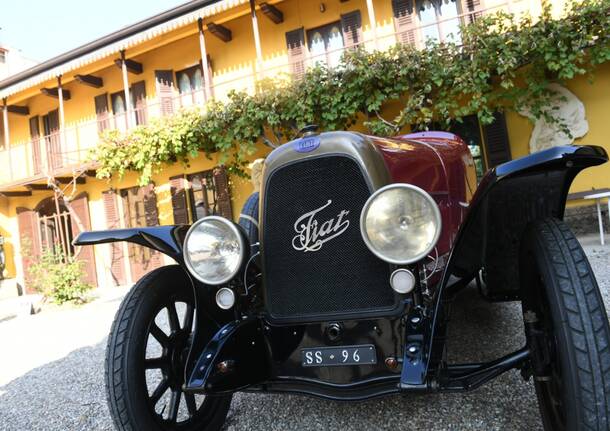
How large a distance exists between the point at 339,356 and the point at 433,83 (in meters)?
6.16

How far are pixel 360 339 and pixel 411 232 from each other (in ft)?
1.55

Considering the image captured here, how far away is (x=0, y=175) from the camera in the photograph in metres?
12.1

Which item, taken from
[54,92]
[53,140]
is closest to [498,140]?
[53,140]

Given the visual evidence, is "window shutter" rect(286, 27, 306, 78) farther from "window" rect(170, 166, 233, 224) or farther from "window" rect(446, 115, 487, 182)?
"window" rect(446, 115, 487, 182)

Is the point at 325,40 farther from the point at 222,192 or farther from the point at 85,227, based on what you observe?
the point at 85,227

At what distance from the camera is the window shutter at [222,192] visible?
9.43 m

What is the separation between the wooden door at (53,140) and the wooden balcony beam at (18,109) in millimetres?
730

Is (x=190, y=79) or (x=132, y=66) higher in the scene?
(x=132, y=66)

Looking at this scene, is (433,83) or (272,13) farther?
(272,13)

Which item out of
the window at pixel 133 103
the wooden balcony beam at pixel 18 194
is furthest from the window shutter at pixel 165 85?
the wooden balcony beam at pixel 18 194

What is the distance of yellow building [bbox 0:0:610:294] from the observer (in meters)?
7.93

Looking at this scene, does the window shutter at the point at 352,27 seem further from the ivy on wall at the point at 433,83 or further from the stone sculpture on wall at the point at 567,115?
the stone sculpture on wall at the point at 567,115

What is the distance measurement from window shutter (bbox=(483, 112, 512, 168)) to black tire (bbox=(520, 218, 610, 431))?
659 centimetres

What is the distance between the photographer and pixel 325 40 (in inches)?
356
